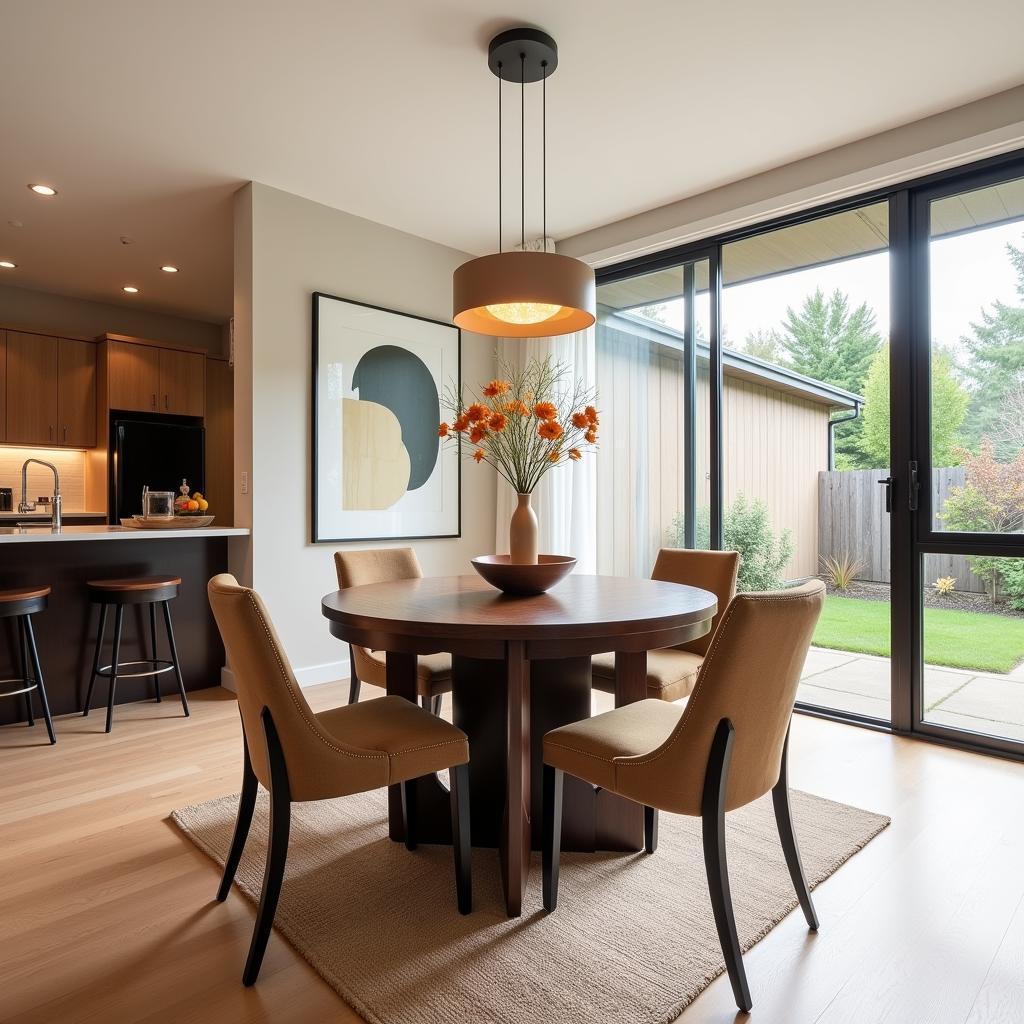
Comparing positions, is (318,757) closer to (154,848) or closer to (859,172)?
(154,848)

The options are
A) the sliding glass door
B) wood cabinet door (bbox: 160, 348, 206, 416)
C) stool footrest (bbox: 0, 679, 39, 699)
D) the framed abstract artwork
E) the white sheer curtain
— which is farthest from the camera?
wood cabinet door (bbox: 160, 348, 206, 416)

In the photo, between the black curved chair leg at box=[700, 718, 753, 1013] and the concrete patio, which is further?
the concrete patio

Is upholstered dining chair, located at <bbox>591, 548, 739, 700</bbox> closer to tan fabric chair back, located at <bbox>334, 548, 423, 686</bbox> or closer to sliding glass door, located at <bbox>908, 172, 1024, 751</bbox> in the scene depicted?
tan fabric chair back, located at <bbox>334, 548, 423, 686</bbox>

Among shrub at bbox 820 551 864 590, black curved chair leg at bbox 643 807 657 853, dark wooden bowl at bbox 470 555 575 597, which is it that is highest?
dark wooden bowl at bbox 470 555 575 597

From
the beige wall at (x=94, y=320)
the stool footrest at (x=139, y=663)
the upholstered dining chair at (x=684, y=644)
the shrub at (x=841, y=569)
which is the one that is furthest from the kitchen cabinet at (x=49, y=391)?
the shrub at (x=841, y=569)

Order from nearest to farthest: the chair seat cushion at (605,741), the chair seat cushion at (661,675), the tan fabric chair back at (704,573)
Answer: the chair seat cushion at (605,741), the chair seat cushion at (661,675), the tan fabric chair back at (704,573)

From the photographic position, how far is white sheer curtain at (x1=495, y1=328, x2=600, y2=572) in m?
4.42

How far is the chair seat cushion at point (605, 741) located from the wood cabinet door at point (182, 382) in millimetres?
5391

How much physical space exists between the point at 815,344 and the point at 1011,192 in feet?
3.25

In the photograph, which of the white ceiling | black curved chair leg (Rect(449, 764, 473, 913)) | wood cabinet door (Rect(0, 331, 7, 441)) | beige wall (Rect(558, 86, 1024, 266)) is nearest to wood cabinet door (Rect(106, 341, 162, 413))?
wood cabinet door (Rect(0, 331, 7, 441))

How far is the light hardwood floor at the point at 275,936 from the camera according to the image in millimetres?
1467

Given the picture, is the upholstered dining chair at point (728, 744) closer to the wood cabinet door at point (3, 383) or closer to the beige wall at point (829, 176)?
the beige wall at point (829, 176)

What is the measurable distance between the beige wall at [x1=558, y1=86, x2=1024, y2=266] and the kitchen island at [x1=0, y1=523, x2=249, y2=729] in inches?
110

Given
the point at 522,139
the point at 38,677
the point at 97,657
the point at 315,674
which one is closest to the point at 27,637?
the point at 38,677
